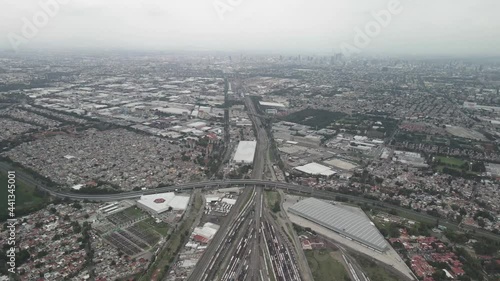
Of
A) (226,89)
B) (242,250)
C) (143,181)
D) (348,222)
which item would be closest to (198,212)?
(242,250)

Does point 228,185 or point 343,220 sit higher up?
point 343,220

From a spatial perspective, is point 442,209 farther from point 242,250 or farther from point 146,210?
point 146,210

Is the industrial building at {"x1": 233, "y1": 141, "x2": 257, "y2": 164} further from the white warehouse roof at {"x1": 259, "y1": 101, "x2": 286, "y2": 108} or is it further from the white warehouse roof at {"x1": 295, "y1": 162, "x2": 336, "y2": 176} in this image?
the white warehouse roof at {"x1": 259, "y1": 101, "x2": 286, "y2": 108}

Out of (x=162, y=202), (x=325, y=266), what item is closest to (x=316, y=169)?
(x=325, y=266)

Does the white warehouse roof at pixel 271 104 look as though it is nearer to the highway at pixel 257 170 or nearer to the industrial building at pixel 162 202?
the highway at pixel 257 170

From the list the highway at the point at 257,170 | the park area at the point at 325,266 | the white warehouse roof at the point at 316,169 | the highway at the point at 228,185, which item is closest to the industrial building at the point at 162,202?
the highway at the point at 228,185

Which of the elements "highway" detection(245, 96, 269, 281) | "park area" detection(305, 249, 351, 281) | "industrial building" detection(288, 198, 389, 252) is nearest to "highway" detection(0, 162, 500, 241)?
"highway" detection(245, 96, 269, 281)

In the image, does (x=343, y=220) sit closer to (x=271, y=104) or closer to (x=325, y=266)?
(x=325, y=266)
